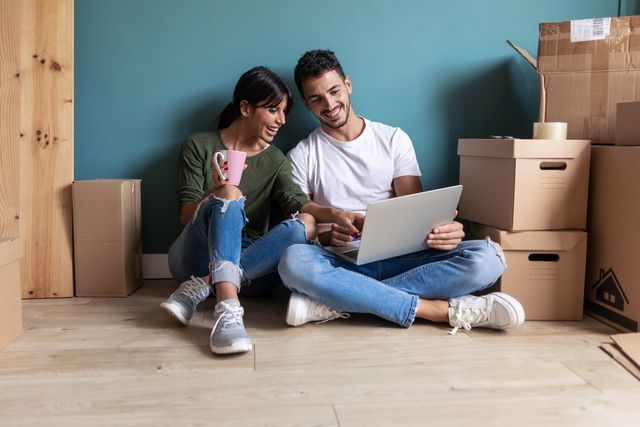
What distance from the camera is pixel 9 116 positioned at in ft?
6.43

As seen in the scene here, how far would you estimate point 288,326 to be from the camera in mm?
1755

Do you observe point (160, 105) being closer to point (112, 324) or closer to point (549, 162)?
point (112, 324)

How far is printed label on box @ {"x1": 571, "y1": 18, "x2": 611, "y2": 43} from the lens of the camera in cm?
198

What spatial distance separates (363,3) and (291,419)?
161 cm

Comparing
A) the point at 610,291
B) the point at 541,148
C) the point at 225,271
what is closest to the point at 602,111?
the point at 541,148

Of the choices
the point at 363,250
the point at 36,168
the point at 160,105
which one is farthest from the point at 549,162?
the point at 36,168

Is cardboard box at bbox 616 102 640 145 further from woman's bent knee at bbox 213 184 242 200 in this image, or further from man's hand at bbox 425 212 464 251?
woman's bent knee at bbox 213 184 242 200

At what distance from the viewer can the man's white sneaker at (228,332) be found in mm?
1467

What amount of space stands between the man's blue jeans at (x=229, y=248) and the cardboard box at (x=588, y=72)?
3.20ft

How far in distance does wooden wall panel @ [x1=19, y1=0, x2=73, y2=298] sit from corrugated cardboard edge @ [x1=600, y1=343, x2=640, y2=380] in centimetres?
167

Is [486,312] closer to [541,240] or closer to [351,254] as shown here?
[541,240]

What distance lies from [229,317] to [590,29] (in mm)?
1472

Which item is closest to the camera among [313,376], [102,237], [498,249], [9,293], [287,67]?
[313,376]

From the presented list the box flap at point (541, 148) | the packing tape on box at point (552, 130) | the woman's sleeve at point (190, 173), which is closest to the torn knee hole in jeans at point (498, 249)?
the box flap at point (541, 148)
